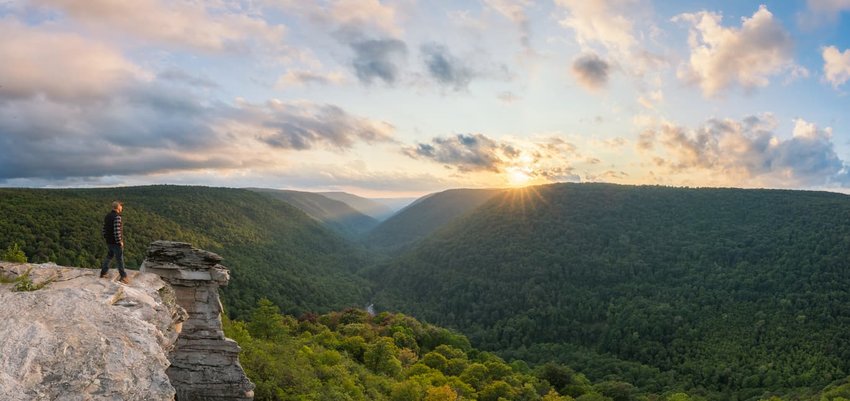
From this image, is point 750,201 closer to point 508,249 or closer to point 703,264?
point 703,264

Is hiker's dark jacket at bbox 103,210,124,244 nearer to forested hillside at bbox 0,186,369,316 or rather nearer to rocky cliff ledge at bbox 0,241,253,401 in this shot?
rocky cliff ledge at bbox 0,241,253,401

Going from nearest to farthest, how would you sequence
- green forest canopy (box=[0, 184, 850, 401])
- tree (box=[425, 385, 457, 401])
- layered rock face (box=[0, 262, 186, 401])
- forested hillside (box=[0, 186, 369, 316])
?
layered rock face (box=[0, 262, 186, 401])
tree (box=[425, 385, 457, 401])
forested hillside (box=[0, 186, 369, 316])
green forest canopy (box=[0, 184, 850, 401])

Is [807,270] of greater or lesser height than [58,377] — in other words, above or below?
below

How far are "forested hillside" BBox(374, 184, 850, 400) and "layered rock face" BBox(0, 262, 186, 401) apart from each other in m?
101

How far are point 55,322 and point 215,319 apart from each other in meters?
9.31

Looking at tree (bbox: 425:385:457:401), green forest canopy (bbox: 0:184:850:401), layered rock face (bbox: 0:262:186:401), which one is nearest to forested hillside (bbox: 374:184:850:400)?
green forest canopy (bbox: 0:184:850:401)

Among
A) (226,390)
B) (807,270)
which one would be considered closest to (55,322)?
(226,390)

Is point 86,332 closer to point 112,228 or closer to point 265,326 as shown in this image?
point 112,228

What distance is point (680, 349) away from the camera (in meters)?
104

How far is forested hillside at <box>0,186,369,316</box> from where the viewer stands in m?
83.8

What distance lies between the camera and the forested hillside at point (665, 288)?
93500 mm

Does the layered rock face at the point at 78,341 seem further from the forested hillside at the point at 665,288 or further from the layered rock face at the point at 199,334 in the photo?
the forested hillside at the point at 665,288

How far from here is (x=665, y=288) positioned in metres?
134

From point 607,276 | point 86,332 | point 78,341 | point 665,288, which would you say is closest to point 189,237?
point 86,332
